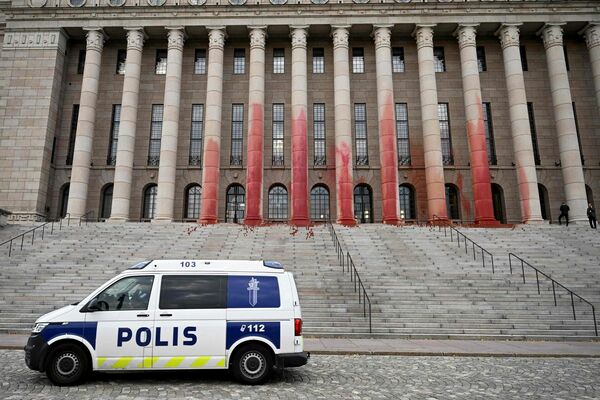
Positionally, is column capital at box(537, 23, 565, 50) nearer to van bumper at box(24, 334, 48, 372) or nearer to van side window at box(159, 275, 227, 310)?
van side window at box(159, 275, 227, 310)

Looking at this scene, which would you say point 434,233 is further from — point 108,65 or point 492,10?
point 108,65

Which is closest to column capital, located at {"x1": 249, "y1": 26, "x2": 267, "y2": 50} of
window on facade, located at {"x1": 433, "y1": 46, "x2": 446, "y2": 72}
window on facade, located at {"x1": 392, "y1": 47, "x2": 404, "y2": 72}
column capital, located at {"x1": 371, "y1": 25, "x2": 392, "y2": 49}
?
column capital, located at {"x1": 371, "y1": 25, "x2": 392, "y2": 49}

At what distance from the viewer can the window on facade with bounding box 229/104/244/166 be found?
34797 millimetres

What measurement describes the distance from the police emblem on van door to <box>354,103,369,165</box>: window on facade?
27261 mm

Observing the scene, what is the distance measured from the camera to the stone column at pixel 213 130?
30125 millimetres

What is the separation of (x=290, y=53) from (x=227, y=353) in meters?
32.5

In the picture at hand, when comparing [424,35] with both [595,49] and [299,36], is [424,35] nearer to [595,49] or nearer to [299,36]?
[299,36]

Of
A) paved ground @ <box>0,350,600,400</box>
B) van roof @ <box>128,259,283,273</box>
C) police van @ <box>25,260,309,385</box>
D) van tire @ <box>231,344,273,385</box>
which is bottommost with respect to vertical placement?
paved ground @ <box>0,350,600,400</box>

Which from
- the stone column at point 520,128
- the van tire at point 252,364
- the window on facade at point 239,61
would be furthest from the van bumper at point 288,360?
the window on facade at point 239,61

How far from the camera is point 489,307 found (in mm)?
14969

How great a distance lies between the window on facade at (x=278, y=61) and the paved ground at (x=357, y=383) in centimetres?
3041

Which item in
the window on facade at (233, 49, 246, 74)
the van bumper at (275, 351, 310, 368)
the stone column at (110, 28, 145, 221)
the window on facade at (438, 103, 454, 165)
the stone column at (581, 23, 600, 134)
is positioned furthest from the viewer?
the window on facade at (233, 49, 246, 74)

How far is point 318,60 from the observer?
36531mm

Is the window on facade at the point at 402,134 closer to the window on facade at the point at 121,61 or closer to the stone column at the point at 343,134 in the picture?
the stone column at the point at 343,134
